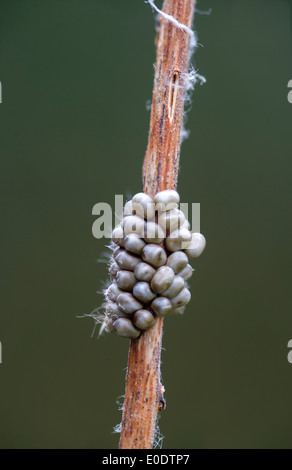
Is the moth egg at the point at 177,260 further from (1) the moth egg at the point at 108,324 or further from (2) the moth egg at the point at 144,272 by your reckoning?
(1) the moth egg at the point at 108,324

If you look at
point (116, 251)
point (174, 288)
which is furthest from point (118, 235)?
point (174, 288)

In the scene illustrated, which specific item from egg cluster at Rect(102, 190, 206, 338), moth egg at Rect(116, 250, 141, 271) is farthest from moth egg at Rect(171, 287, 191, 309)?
moth egg at Rect(116, 250, 141, 271)

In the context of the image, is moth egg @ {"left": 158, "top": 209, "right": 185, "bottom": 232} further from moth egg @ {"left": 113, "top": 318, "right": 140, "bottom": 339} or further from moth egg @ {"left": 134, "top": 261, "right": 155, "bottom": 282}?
moth egg @ {"left": 113, "top": 318, "right": 140, "bottom": 339}

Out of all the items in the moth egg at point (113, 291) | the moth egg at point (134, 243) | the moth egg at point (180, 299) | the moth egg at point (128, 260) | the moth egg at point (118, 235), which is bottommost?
the moth egg at point (180, 299)

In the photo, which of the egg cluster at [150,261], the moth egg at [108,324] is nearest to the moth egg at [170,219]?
the egg cluster at [150,261]

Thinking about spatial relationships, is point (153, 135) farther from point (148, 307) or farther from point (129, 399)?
point (129, 399)
